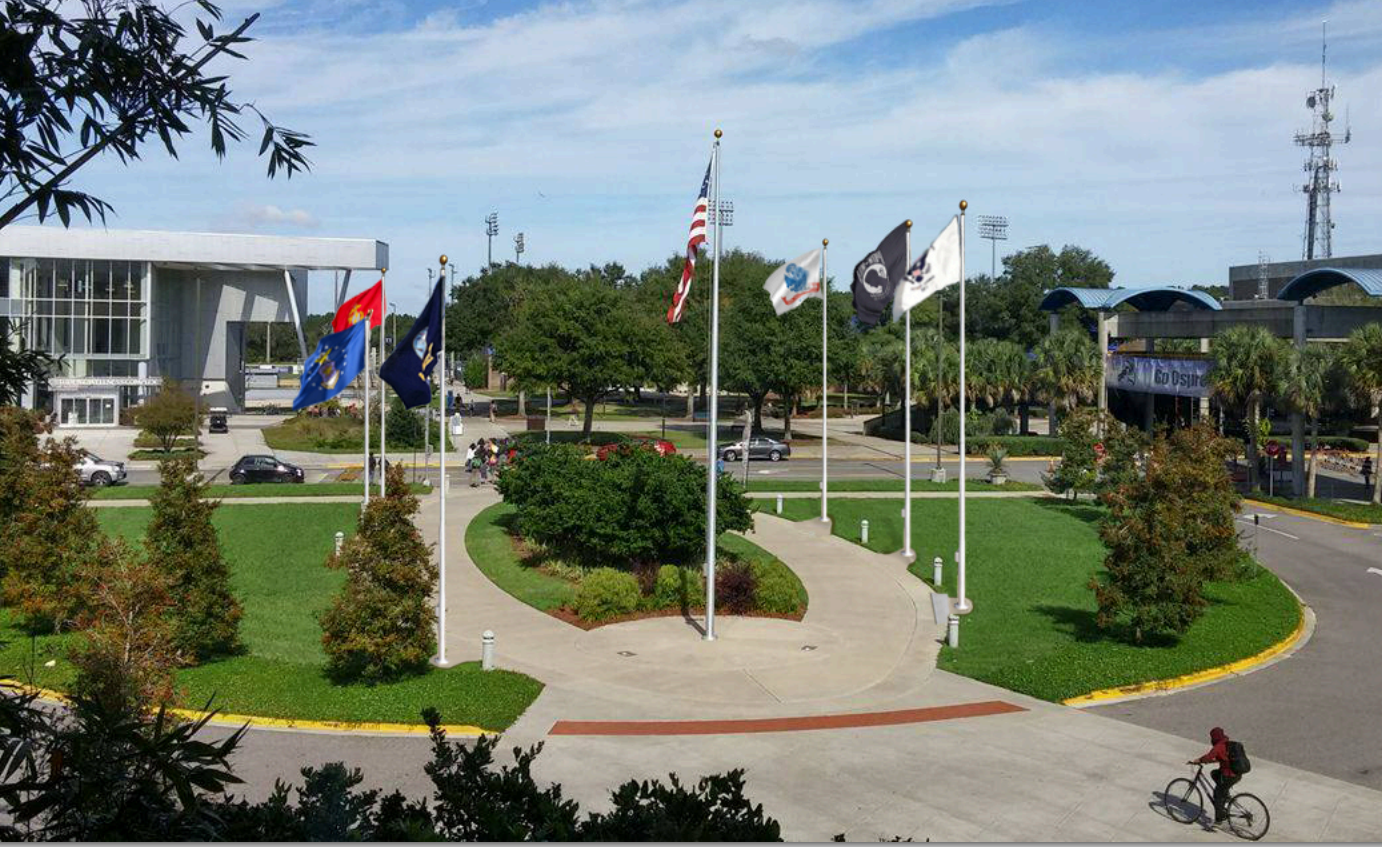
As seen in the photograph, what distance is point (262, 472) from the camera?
156 ft

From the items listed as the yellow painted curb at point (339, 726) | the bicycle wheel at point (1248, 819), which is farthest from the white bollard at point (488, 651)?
the bicycle wheel at point (1248, 819)

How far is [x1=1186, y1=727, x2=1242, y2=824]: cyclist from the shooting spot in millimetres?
14273

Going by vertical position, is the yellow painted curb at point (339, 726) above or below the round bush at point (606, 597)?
below

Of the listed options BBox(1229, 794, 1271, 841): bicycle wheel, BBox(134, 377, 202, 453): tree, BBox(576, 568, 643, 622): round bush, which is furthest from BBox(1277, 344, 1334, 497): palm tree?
BBox(134, 377, 202, 453): tree

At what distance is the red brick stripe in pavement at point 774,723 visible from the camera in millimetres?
18312

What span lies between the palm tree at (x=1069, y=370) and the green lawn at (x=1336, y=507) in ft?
60.0

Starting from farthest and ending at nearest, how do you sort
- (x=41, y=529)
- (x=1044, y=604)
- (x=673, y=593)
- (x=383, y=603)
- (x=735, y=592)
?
(x=1044, y=604) < (x=673, y=593) < (x=735, y=592) < (x=41, y=529) < (x=383, y=603)

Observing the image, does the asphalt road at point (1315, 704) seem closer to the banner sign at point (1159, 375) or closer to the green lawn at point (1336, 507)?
the green lawn at point (1336, 507)

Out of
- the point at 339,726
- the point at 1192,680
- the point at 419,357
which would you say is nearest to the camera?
the point at 339,726

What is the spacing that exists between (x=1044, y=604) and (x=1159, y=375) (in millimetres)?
33820

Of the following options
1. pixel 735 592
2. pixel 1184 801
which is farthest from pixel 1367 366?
pixel 1184 801

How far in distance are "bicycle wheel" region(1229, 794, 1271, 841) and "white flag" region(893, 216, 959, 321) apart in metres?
12.9

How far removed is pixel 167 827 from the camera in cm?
642

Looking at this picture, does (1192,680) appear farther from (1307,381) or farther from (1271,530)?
(1307,381)
